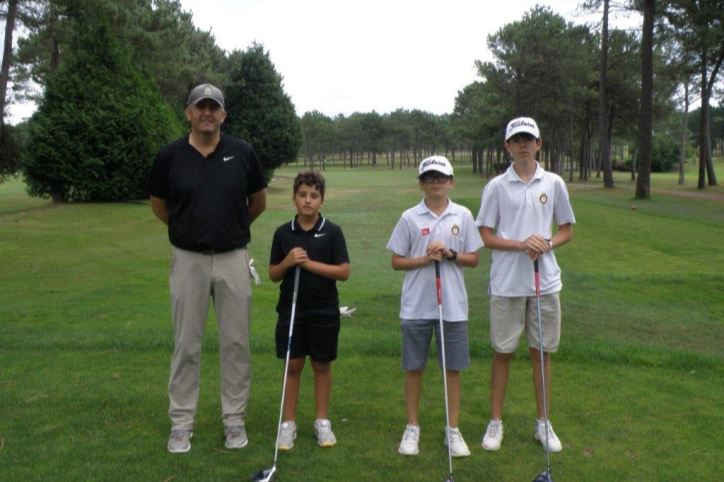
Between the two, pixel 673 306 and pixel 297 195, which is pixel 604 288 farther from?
pixel 297 195

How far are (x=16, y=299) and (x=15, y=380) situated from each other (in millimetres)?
4583

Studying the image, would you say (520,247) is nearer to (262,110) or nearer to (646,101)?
(646,101)

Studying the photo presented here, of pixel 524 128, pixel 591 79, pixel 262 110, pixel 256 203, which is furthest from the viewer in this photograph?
pixel 591 79

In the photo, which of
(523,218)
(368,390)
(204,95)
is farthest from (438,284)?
(204,95)

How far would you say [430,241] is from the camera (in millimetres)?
4059

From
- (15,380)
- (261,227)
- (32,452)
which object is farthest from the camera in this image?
(261,227)

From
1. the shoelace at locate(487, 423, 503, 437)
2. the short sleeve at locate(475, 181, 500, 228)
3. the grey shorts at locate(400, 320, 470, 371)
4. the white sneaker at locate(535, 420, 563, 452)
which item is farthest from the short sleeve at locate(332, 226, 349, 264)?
the white sneaker at locate(535, 420, 563, 452)

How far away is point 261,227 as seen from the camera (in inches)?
752

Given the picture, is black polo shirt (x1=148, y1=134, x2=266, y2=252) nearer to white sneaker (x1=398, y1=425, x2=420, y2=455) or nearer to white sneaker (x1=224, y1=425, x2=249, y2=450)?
white sneaker (x1=224, y1=425, x2=249, y2=450)

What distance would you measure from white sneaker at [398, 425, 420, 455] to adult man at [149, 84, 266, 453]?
958 millimetres

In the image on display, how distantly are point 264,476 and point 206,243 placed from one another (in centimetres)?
139

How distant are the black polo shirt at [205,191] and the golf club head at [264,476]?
4.40 feet

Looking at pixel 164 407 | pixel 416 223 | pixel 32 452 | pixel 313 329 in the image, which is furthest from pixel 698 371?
pixel 32 452

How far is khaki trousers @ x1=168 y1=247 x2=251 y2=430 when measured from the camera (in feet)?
13.3
